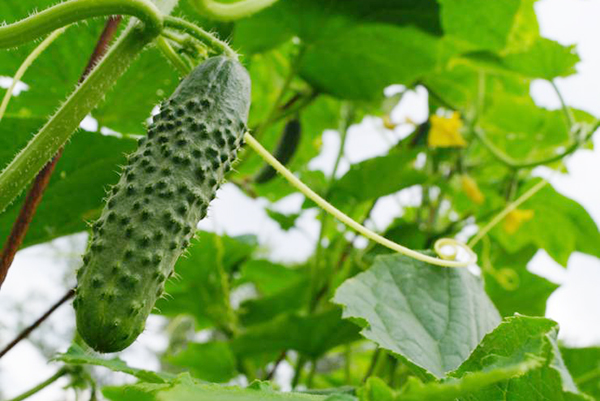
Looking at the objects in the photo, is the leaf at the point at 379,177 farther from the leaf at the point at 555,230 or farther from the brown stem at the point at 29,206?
the brown stem at the point at 29,206

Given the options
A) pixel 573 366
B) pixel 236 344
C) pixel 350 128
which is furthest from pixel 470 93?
pixel 236 344

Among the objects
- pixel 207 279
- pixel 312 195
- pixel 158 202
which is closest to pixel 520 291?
pixel 207 279

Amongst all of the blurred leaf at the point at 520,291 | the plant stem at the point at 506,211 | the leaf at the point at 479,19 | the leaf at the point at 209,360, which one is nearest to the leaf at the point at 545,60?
the leaf at the point at 479,19

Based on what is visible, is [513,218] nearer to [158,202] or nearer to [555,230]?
[555,230]

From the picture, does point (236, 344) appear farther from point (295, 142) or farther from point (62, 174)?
point (62, 174)

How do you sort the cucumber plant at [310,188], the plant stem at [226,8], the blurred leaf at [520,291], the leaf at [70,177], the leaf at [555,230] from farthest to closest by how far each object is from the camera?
1. the leaf at [555,230]
2. the blurred leaf at [520,291]
3. the leaf at [70,177]
4. the plant stem at [226,8]
5. the cucumber plant at [310,188]
